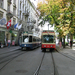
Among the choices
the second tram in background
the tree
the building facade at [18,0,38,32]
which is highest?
the building facade at [18,0,38,32]

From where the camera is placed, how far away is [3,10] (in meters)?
22.9

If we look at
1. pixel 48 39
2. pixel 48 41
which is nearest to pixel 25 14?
pixel 48 39

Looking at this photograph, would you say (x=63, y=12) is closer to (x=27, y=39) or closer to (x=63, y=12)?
(x=63, y=12)

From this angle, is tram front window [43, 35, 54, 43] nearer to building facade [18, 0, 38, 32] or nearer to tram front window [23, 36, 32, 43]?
tram front window [23, 36, 32, 43]

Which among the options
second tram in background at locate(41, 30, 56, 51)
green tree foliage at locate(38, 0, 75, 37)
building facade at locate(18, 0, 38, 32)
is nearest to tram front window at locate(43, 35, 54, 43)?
second tram in background at locate(41, 30, 56, 51)

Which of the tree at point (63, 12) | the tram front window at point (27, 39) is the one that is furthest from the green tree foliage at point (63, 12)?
the tram front window at point (27, 39)

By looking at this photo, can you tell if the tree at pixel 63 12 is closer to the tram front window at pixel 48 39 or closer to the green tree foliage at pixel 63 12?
the green tree foliage at pixel 63 12

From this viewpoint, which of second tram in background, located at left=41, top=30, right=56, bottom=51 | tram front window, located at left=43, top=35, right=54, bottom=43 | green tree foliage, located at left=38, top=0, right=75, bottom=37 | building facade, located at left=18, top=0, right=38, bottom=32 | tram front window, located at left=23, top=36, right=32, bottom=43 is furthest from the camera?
building facade, located at left=18, top=0, right=38, bottom=32

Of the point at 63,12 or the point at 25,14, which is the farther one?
the point at 25,14

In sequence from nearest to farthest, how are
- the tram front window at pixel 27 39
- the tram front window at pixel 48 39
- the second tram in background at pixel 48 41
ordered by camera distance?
1. the second tram in background at pixel 48 41
2. the tram front window at pixel 48 39
3. the tram front window at pixel 27 39

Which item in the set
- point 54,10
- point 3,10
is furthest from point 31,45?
point 3,10

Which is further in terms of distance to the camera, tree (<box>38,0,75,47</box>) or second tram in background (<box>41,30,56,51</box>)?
tree (<box>38,0,75,47</box>)

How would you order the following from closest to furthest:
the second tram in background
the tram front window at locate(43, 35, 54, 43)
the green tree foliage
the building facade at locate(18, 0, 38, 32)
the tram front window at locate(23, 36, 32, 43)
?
the second tram in background < the tram front window at locate(43, 35, 54, 43) < the tram front window at locate(23, 36, 32, 43) < the green tree foliage < the building facade at locate(18, 0, 38, 32)

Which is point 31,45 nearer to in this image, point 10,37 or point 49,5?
point 49,5
